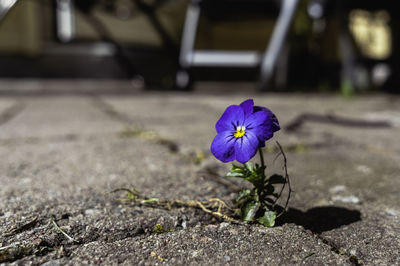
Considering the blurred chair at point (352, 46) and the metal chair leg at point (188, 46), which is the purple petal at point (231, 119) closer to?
the metal chair leg at point (188, 46)

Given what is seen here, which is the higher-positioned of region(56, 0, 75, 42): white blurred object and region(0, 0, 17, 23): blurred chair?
region(56, 0, 75, 42): white blurred object

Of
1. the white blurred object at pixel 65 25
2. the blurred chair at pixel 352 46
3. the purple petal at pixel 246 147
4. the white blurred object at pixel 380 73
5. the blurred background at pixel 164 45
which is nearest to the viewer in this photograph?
the purple petal at pixel 246 147

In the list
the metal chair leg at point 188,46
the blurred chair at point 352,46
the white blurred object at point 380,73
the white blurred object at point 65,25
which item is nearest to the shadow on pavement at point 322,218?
the metal chair leg at point 188,46

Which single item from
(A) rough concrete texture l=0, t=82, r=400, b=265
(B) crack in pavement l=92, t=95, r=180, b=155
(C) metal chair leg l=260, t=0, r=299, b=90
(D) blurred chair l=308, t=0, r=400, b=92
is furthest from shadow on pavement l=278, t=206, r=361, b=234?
(D) blurred chair l=308, t=0, r=400, b=92

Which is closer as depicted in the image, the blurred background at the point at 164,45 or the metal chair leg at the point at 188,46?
the metal chair leg at the point at 188,46

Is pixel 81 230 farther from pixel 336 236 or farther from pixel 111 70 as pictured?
pixel 111 70

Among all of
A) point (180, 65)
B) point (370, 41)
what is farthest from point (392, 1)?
point (370, 41)

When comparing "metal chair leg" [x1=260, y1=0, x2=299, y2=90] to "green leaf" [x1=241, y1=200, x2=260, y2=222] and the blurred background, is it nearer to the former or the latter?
the blurred background

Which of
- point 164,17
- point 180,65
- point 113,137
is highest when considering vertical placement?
point 164,17
